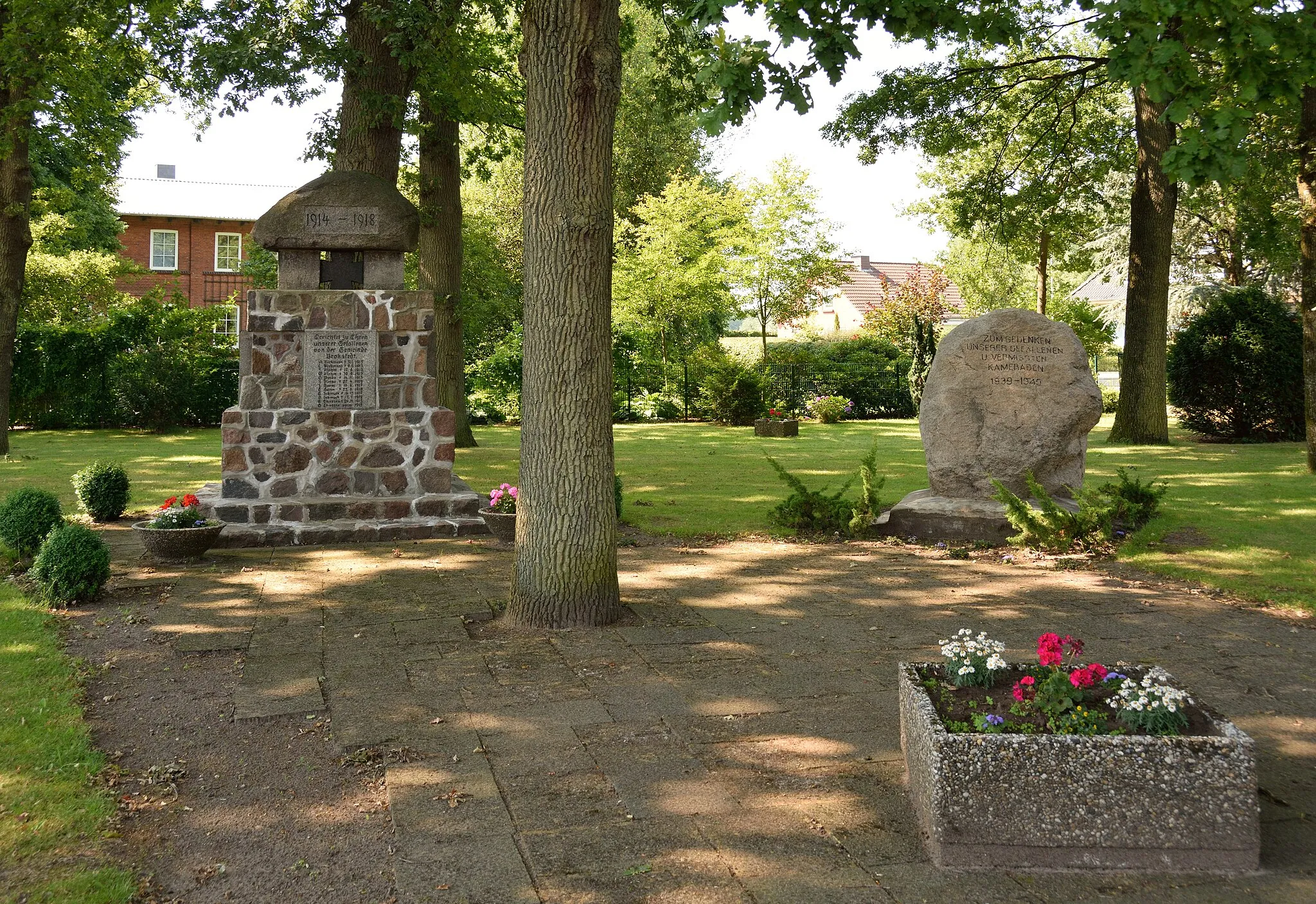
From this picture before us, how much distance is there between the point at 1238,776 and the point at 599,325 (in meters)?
4.10

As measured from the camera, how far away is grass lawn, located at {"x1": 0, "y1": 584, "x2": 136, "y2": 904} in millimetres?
3232

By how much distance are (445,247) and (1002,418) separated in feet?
33.4

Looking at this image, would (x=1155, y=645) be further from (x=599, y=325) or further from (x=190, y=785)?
(x=190, y=785)

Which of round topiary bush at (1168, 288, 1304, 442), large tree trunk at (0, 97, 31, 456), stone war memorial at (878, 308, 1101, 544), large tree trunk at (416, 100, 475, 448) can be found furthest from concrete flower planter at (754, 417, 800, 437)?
large tree trunk at (0, 97, 31, 456)

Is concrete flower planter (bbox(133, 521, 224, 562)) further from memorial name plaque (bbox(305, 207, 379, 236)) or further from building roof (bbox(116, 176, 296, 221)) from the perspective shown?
building roof (bbox(116, 176, 296, 221))

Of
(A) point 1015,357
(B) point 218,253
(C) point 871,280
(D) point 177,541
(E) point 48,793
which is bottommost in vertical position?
(E) point 48,793

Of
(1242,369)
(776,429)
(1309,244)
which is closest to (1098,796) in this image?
(1309,244)

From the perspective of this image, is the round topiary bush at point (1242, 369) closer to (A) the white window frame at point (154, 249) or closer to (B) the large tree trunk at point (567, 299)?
(B) the large tree trunk at point (567, 299)

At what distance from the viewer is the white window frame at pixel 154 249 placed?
40.1 meters

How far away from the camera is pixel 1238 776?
3.27 m

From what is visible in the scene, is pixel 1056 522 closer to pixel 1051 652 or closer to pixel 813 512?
pixel 813 512

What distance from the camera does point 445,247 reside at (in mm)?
17094

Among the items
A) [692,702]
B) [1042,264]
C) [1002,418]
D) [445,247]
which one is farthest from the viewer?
[1042,264]

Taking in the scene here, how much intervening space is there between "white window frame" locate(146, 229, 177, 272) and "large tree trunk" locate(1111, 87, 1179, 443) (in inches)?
1373
